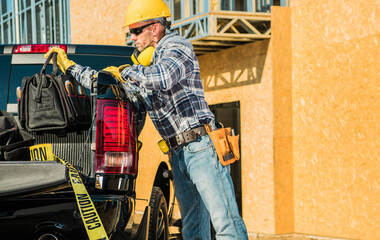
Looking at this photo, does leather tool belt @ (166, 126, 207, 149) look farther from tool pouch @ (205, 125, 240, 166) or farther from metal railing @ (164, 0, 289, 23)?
metal railing @ (164, 0, 289, 23)

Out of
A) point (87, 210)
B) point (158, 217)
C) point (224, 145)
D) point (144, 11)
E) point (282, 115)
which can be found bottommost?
point (158, 217)

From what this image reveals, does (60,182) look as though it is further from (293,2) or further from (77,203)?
(293,2)

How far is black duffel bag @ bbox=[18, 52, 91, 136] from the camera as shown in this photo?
4.47 m

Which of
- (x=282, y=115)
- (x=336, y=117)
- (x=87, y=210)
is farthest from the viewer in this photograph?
(x=282, y=115)

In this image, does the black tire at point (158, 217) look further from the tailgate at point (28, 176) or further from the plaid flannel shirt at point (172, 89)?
the tailgate at point (28, 176)

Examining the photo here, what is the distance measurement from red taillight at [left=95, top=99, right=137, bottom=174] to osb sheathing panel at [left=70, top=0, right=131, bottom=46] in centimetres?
1105

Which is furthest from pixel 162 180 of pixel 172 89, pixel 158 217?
pixel 172 89

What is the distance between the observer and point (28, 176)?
3.77 meters

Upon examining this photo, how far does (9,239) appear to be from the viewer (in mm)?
3824

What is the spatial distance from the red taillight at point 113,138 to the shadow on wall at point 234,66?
716 centimetres

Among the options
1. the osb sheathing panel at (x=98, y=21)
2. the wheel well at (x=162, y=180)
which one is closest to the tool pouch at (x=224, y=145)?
the wheel well at (x=162, y=180)

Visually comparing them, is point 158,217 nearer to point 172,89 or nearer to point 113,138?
point 113,138

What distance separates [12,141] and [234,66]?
26.4 ft

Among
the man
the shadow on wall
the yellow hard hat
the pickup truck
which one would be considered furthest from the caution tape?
the shadow on wall
